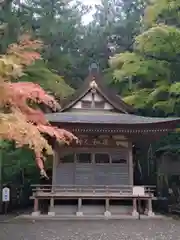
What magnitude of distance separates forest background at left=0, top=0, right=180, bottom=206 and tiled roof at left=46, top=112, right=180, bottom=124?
4.84ft

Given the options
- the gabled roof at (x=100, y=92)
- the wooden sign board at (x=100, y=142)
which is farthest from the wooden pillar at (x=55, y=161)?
the gabled roof at (x=100, y=92)

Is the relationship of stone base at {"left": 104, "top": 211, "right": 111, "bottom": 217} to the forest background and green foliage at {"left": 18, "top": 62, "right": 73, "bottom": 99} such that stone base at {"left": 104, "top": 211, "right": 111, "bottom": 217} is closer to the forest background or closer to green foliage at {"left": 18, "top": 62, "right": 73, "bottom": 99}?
the forest background

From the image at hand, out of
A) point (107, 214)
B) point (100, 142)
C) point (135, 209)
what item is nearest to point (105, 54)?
point (100, 142)

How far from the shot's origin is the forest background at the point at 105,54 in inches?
667

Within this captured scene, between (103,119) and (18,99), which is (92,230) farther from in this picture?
(18,99)

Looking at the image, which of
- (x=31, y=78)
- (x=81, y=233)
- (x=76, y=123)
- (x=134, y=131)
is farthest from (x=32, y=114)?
(x=31, y=78)

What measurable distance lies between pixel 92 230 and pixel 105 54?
19999mm

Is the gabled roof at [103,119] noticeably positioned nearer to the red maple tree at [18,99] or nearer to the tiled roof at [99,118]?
the tiled roof at [99,118]

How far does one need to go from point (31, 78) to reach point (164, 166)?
7.80m

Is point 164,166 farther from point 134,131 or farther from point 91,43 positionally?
point 91,43

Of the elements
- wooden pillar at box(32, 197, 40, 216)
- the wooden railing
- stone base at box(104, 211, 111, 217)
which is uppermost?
the wooden railing

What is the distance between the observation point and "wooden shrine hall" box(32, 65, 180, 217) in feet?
46.6

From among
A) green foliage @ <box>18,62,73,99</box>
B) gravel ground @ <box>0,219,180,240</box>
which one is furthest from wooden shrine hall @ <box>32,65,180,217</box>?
green foliage @ <box>18,62,73,99</box>

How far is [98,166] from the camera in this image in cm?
1491
